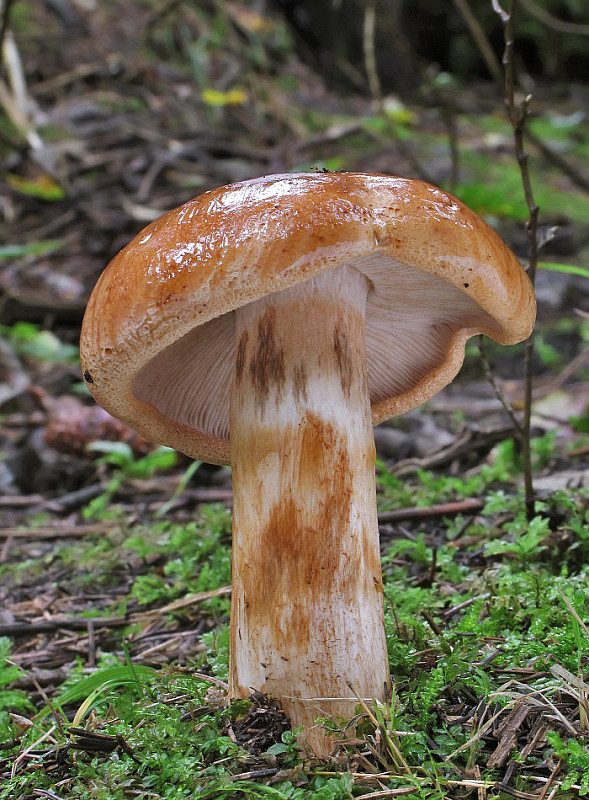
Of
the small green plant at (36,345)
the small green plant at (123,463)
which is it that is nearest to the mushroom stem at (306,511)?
the small green plant at (123,463)

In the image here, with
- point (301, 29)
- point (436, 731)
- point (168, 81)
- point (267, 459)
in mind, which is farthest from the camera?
point (301, 29)

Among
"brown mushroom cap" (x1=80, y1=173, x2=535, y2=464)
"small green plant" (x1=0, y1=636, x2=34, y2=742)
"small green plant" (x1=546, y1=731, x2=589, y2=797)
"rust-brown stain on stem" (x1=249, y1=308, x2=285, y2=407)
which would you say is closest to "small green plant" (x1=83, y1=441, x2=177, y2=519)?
"small green plant" (x1=0, y1=636, x2=34, y2=742)

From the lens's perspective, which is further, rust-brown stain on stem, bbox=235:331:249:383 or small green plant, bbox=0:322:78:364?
small green plant, bbox=0:322:78:364

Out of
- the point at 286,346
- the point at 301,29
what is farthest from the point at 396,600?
the point at 301,29

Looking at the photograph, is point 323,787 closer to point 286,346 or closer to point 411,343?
point 286,346

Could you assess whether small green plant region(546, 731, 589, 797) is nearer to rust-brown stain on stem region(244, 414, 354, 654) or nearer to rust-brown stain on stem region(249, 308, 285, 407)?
rust-brown stain on stem region(244, 414, 354, 654)

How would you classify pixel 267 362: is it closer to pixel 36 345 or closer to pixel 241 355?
pixel 241 355
